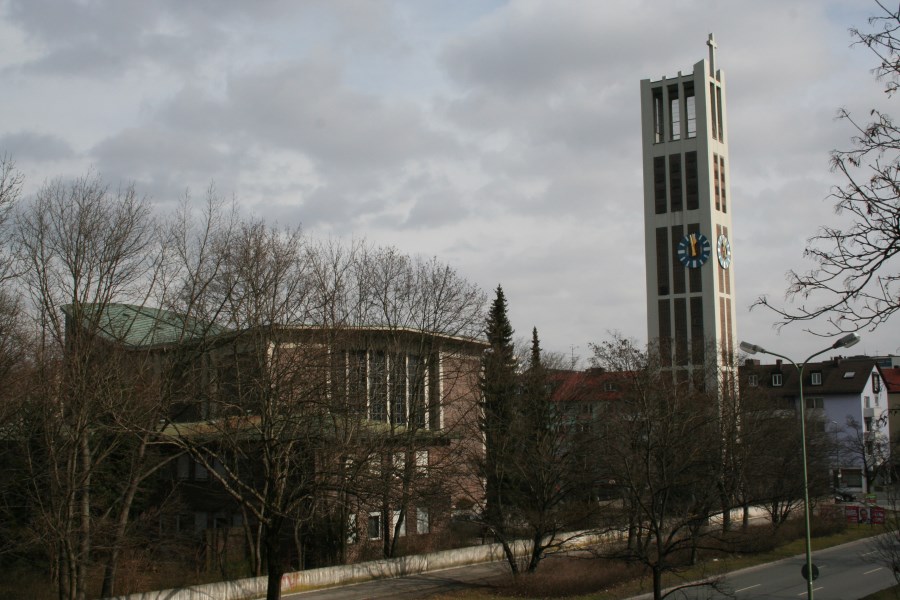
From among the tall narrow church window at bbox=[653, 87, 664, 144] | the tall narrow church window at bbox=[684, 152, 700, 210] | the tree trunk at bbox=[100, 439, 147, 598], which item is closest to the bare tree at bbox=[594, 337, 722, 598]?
the tree trunk at bbox=[100, 439, 147, 598]

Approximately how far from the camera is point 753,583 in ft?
104

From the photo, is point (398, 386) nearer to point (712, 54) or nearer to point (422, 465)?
point (422, 465)

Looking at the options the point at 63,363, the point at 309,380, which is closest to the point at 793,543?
the point at 309,380

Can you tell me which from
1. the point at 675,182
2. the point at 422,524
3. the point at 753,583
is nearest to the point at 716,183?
the point at 675,182

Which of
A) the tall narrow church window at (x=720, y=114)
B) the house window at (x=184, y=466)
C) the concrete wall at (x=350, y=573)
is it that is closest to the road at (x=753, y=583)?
the concrete wall at (x=350, y=573)

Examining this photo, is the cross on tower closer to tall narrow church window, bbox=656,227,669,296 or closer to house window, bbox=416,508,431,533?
tall narrow church window, bbox=656,227,669,296

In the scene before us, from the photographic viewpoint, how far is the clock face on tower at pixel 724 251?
74306mm

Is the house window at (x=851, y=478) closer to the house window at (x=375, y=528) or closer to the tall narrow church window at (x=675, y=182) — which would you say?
the tall narrow church window at (x=675, y=182)

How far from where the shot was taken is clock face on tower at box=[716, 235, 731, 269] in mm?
74306

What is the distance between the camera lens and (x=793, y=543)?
42.6 meters

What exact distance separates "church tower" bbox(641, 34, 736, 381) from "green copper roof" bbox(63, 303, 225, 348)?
50.6m

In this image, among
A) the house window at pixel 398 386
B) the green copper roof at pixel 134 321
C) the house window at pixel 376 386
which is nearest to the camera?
the green copper roof at pixel 134 321

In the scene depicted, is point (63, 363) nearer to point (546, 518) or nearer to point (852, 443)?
point (546, 518)

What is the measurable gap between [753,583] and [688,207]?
157ft
